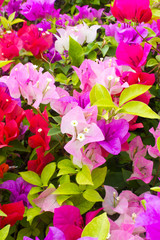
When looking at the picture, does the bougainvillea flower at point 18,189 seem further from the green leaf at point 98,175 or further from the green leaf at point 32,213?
the green leaf at point 98,175

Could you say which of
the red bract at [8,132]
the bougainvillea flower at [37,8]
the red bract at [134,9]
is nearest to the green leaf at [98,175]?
the red bract at [8,132]

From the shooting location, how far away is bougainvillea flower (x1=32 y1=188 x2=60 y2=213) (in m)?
0.61

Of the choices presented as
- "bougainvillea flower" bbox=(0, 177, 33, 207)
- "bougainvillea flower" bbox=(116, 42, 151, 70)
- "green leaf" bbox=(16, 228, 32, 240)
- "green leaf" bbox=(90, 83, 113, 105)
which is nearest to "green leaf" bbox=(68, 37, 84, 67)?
"bougainvillea flower" bbox=(116, 42, 151, 70)

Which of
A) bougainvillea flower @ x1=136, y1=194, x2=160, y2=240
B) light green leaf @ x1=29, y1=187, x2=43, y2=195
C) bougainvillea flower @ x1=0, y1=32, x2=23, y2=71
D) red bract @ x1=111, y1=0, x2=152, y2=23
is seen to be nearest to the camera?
bougainvillea flower @ x1=136, y1=194, x2=160, y2=240

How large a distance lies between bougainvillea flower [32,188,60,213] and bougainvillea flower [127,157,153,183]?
0.66 ft

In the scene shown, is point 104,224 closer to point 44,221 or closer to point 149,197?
point 149,197

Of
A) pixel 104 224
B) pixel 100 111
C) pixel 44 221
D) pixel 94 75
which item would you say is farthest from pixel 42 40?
pixel 104 224

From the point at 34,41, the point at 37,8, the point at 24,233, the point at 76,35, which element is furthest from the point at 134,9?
the point at 24,233

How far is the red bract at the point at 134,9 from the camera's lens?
875 millimetres

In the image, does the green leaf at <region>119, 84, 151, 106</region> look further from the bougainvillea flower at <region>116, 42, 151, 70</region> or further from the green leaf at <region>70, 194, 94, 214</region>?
the green leaf at <region>70, 194, 94, 214</region>

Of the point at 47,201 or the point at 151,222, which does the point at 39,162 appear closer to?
the point at 47,201

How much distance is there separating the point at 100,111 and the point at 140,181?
0.26 metres

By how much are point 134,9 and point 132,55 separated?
22 cm

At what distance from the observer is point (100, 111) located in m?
0.62
